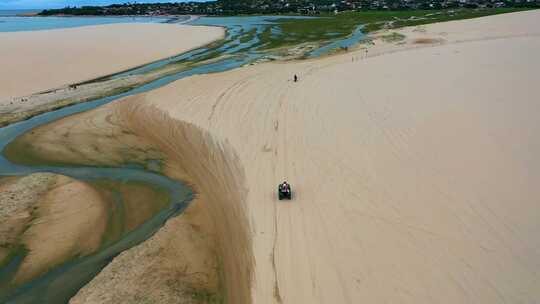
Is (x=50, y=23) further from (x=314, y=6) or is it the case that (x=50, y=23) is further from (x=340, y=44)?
(x=340, y=44)

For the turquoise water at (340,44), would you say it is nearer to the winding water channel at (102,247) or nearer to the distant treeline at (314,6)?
the winding water channel at (102,247)

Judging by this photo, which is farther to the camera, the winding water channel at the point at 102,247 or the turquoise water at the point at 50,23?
the turquoise water at the point at 50,23

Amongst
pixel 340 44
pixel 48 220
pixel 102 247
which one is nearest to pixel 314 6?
pixel 340 44

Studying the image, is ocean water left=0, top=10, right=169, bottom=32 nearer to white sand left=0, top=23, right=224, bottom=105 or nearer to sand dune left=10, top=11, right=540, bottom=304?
white sand left=0, top=23, right=224, bottom=105

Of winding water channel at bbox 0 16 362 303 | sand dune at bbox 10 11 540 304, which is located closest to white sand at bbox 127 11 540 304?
sand dune at bbox 10 11 540 304

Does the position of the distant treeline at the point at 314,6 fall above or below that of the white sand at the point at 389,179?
above

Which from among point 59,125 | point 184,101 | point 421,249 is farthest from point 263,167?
point 59,125

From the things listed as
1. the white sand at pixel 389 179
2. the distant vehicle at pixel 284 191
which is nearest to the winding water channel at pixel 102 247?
the white sand at pixel 389 179
